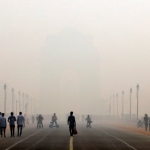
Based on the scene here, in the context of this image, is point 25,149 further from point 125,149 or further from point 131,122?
point 131,122

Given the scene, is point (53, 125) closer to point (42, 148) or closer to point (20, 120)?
point (20, 120)

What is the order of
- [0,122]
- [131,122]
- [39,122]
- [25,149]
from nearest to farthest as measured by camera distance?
[25,149] → [0,122] → [39,122] → [131,122]

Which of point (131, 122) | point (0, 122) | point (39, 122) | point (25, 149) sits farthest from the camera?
point (131, 122)

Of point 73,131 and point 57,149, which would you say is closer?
point 57,149

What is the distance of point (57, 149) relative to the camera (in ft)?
88.1

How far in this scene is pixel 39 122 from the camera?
64438mm

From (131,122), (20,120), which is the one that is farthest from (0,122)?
(131,122)

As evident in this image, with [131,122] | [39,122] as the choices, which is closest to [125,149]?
[39,122]

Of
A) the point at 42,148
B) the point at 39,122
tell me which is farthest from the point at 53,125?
the point at 42,148

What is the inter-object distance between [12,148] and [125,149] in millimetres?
6011

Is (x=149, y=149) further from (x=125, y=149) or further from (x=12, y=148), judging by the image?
(x=12, y=148)

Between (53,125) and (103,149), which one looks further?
(53,125)

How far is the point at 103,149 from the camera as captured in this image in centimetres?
2714

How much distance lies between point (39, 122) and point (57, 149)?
37.8 meters
